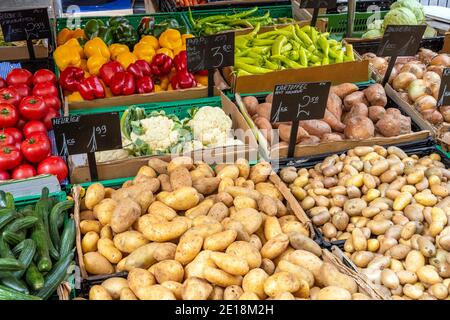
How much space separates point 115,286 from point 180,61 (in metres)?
2.33

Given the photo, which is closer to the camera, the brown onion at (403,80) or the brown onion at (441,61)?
the brown onion at (403,80)

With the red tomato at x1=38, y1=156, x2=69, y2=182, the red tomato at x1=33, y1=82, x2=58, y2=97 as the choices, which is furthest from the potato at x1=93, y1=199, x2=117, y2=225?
the red tomato at x1=33, y1=82, x2=58, y2=97

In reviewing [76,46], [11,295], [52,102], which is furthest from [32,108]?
[11,295]

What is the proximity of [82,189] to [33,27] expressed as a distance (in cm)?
179

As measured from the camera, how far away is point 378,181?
2654 millimetres

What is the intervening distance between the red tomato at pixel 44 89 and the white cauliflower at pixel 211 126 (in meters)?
1.04

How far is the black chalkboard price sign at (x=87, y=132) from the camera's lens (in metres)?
2.40

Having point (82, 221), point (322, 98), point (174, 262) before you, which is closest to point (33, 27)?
point (82, 221)

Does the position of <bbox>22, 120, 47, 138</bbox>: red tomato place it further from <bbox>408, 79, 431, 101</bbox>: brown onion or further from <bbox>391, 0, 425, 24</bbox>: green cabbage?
<bbox>391, 0, 425, 24</bbox>: green cabbage

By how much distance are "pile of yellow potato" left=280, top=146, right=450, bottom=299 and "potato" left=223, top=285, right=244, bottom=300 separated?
66cm

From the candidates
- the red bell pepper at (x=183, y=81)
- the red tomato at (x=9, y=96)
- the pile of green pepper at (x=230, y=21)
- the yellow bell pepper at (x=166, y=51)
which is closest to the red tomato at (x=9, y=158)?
the red tomato at (x=9, y=96)

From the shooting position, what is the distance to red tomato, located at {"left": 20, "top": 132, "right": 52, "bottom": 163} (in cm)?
278

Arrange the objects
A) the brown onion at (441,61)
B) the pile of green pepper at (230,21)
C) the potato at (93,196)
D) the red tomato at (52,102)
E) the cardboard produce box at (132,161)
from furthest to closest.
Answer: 1. the pile of green pepper at (230,21)
2. the brown onion at (441,61)
3. the red tomato at (52,102)
4. the cardboard produce box at (132,161)
5. the potato at (93,196)

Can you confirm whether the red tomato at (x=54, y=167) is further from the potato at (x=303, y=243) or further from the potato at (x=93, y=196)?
the potato at (x=303, y=243)
